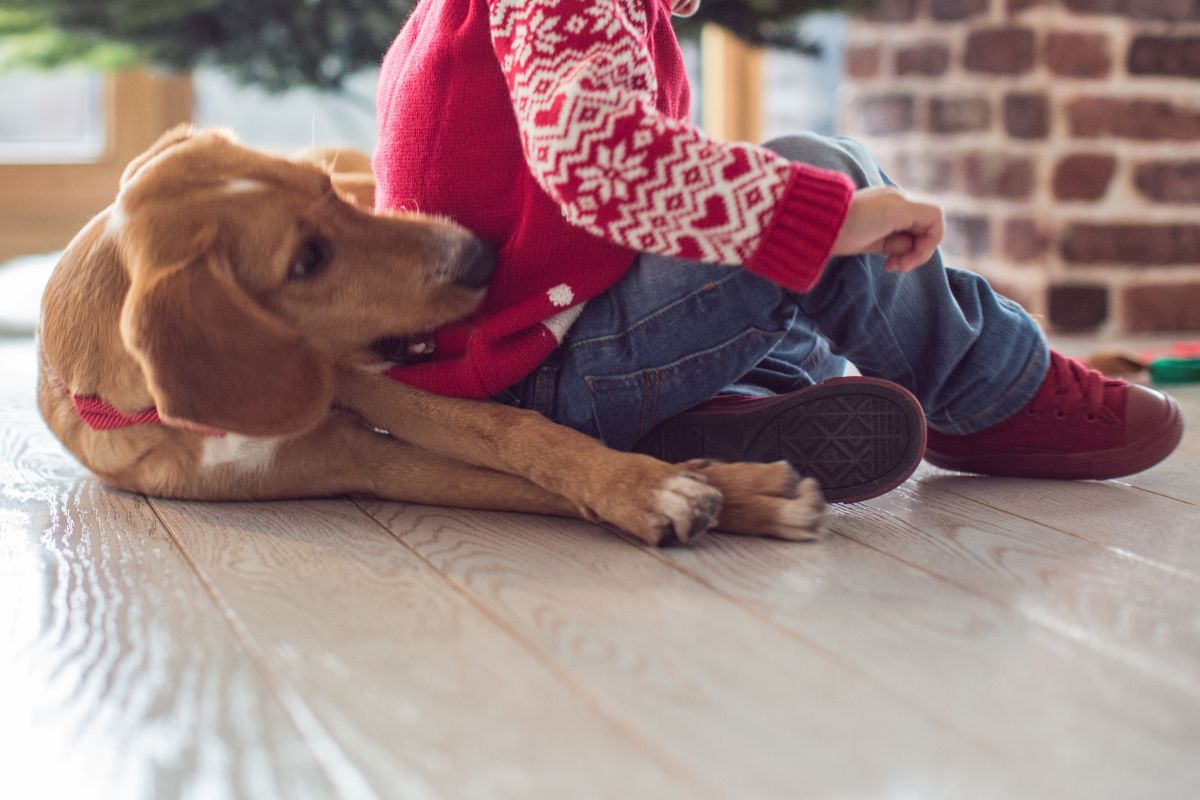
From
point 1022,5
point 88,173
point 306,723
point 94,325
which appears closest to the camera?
point 306,723

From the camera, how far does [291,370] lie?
1384mm

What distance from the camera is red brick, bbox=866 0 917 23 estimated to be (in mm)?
3299

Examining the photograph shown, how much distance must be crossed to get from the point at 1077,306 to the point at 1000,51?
2.13ft

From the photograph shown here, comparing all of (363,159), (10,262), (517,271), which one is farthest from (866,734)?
(10,262)

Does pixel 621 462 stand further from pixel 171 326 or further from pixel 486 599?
pixel 171 326

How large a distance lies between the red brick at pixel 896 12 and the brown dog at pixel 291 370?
222 centimetres

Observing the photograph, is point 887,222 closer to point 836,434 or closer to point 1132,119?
point 836,434

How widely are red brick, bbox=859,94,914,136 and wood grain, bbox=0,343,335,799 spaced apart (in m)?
2.46

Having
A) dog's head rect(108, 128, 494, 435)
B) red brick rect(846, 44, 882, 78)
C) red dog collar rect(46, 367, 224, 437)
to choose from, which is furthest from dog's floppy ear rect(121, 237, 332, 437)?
red brick rect(846, 44, 882, 78)

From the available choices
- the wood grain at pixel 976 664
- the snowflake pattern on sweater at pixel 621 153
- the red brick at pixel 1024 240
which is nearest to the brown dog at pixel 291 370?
the wood grain at pixel 976 664

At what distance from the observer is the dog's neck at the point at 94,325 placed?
4.72 feet

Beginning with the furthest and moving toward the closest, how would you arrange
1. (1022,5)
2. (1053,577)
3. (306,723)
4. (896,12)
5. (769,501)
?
(896,12) → (1022,5) → (769,501) → (1053,577) → (306,723)

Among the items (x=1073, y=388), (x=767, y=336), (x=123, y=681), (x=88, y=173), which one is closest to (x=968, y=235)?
(x=1073, y=388)

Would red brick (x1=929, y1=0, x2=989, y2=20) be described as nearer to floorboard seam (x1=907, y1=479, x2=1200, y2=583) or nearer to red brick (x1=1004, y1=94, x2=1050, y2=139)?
red brick (x1=1004, y1=94, x2=1050, y2=139)
